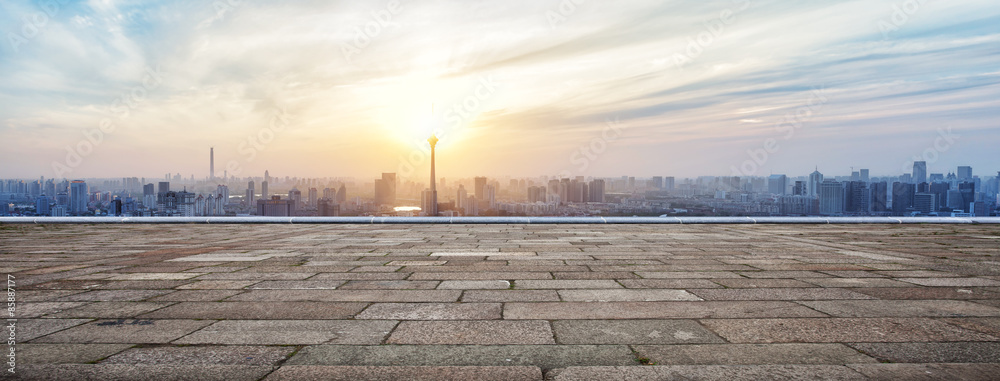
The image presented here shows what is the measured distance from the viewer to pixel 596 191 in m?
40.5

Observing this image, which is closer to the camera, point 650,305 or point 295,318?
point 295,318

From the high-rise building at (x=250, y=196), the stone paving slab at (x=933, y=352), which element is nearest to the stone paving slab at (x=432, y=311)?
the stone paving slab at (x=933, y=352)

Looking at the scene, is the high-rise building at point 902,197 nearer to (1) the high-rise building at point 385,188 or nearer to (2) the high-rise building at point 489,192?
(2) the high-rise building at point 489,192

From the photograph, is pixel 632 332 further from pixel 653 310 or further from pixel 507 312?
pixel 507 312

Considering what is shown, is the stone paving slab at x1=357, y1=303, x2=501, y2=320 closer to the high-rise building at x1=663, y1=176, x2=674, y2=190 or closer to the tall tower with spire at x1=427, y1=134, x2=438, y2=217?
the tall tower with spire at x1=427, y1=134, x2=438, y2=217

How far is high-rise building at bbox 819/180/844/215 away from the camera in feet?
90.6

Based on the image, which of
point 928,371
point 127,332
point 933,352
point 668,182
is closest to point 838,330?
point 933,352

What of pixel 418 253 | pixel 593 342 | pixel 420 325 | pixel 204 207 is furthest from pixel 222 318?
pixel 204 207

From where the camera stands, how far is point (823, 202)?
28.3m

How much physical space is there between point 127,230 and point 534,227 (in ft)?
36.6

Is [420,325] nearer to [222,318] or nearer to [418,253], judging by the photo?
[222,318]

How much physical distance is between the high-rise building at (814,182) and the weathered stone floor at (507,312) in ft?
76.9

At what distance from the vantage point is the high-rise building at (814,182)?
104ft

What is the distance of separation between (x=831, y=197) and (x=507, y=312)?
1159 inches
